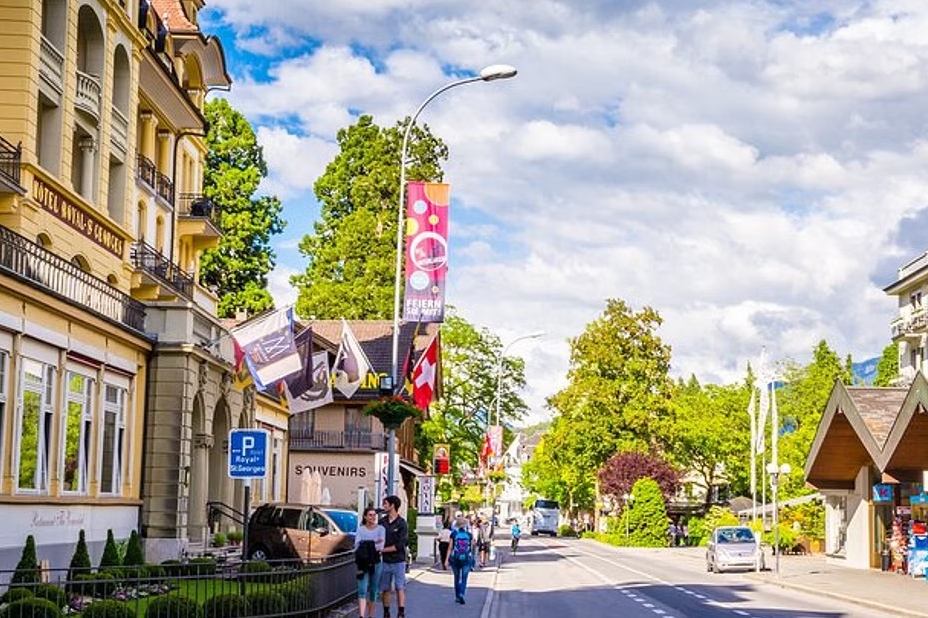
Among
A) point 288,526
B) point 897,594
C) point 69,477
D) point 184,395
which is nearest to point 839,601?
point 897,594

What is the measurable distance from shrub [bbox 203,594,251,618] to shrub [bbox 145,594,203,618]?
6.8 inches

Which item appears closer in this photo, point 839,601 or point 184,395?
point 184,395

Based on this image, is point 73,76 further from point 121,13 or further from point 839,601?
point 839,601

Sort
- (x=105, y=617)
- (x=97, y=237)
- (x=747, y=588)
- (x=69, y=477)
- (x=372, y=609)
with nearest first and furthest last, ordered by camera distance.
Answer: (x=105, y=617), (x=372, y=609), (x=69, y=477), (x=97, y=237), (x=747, y=588)

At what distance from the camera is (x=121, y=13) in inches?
1346

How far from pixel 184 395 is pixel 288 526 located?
19.2 feet

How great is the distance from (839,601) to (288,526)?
1319 centimetres

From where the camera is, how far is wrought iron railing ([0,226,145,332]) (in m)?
23.2

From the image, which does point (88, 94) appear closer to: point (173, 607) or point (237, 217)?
point (173, 607)

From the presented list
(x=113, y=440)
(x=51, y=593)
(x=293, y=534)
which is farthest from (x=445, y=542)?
(x=51, y=593)

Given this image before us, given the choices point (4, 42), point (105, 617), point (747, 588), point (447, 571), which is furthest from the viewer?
point (447, 571)

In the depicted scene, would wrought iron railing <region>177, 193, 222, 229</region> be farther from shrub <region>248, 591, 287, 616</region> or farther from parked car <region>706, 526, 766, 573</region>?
shrub <region>248, 591, 287, 616</region>

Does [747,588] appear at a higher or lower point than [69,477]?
lower

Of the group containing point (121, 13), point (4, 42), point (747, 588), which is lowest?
point (747, 588)
